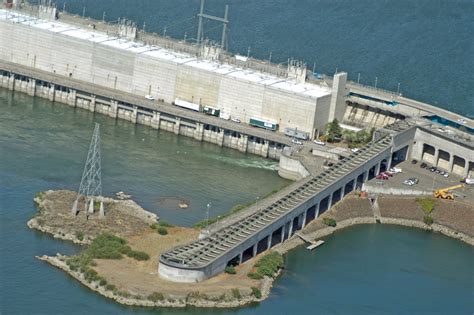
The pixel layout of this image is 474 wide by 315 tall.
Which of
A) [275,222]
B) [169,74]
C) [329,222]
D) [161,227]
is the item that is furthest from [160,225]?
[169,74]

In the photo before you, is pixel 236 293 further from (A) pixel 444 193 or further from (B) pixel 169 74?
(B) pixel 169 74

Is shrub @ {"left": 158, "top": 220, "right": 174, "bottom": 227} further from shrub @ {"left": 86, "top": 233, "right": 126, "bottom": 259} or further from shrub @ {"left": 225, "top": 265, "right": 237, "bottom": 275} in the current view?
shrub @ {"left": 225, "top": 265, "right": 237, "bottom": 275}

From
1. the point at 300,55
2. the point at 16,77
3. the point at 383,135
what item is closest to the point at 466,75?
the point at 300,55

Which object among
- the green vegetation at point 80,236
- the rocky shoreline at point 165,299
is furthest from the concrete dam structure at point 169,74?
the rocky shoreline at point 165,299

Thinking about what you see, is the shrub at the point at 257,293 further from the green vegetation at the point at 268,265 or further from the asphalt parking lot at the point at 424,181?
the asphalt parking lot at the point at 424,181

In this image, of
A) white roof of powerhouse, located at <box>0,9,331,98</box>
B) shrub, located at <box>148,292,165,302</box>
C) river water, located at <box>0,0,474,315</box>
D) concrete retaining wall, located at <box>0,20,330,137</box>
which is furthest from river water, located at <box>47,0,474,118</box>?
shrub, located at <box>148,292,165,302</box>

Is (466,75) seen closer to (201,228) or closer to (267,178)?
(267,178)
